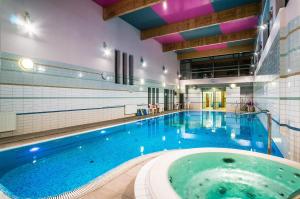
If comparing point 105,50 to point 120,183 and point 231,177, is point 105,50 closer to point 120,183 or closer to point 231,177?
point 120,183

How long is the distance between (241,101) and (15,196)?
15182 millimetres

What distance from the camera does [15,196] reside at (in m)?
2.05

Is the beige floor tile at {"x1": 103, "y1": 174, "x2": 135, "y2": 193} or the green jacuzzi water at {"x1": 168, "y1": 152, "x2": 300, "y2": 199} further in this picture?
the green jacuzzi water at {"x1": 168, "y1": 152, "x2": 300, "y2": 199}

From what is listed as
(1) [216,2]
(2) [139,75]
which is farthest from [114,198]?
(2) [139,75]

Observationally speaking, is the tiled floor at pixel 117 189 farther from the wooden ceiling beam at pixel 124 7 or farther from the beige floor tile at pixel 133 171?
the wooden ceiling beam at pixel 124 7

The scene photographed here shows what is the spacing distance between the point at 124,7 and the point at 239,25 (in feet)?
20.3

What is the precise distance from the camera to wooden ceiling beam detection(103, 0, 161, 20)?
19.5 ft

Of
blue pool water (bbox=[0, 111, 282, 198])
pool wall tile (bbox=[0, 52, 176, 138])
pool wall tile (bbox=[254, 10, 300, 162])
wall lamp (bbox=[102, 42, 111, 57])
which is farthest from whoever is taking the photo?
wall lamp (bbox=[102, 42, 111, 57])

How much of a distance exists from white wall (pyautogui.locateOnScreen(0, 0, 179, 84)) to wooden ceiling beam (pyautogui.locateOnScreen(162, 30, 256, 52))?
3.48 metres

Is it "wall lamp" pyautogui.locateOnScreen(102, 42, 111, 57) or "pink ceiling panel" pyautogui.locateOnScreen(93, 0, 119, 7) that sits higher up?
"pink ceiling panel" pyautogui.locateOnScreen(93, 0, 119, 7)

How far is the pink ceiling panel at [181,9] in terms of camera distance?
22.3ft

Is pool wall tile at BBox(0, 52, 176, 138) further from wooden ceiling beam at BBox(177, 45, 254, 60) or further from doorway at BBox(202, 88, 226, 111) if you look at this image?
doorway at BBox(202, 88, 226, 111)

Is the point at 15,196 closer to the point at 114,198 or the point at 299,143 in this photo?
the point at 114,198

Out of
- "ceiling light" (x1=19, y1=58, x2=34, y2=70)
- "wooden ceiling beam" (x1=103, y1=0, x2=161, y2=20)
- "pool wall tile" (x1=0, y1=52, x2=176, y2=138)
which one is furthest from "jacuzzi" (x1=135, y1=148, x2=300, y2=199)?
"wooden ceiling beam" (x1=103, y1=0, x2=161, y2=20)
